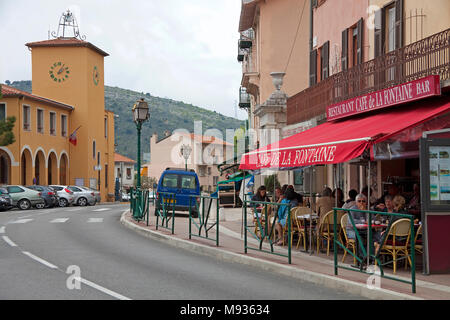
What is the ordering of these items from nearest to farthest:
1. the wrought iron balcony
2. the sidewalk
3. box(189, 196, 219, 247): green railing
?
1. the sidewalk
2. box(189, 196, 219, 247): green railing
3. the wrought iron balcony

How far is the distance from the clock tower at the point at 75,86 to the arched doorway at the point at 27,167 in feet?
27.6

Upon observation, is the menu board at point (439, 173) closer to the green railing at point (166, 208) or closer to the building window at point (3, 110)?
the green railing at point (166, 208)

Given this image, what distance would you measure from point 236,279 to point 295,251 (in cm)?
376

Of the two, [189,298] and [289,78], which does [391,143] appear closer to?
[189,298]

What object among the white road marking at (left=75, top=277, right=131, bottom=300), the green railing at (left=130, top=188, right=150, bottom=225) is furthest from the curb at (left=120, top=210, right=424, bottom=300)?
the green railing at (left=130, top=188, right=150, bottom=225)

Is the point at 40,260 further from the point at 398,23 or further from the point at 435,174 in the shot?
the point at 398,23

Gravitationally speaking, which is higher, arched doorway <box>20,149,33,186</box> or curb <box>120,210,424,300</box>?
arched doorway <box>20,149,33,186</box>

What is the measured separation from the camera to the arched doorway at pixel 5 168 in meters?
49.7

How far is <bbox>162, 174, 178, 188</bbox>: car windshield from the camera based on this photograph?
1117 inches

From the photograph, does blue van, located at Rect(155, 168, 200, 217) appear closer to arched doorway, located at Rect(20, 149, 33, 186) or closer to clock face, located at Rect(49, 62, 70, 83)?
arched doorway, located at Rect(20, 149, 33, 186)

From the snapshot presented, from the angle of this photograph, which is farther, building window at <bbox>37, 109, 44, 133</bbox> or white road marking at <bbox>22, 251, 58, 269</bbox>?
building window at <bbox>37, 109, 44, 133</bbox>

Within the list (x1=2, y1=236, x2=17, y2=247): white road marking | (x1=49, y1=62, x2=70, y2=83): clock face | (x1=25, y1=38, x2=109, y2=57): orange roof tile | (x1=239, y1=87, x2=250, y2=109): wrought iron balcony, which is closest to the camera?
(x1=2, y1=236, x2=17, y2=247): white road marking

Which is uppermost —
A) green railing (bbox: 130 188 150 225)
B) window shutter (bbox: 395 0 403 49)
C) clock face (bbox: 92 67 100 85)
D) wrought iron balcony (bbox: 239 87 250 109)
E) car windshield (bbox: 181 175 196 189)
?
clock face (bbox: 92 67 100 85)

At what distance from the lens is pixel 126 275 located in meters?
10.6
